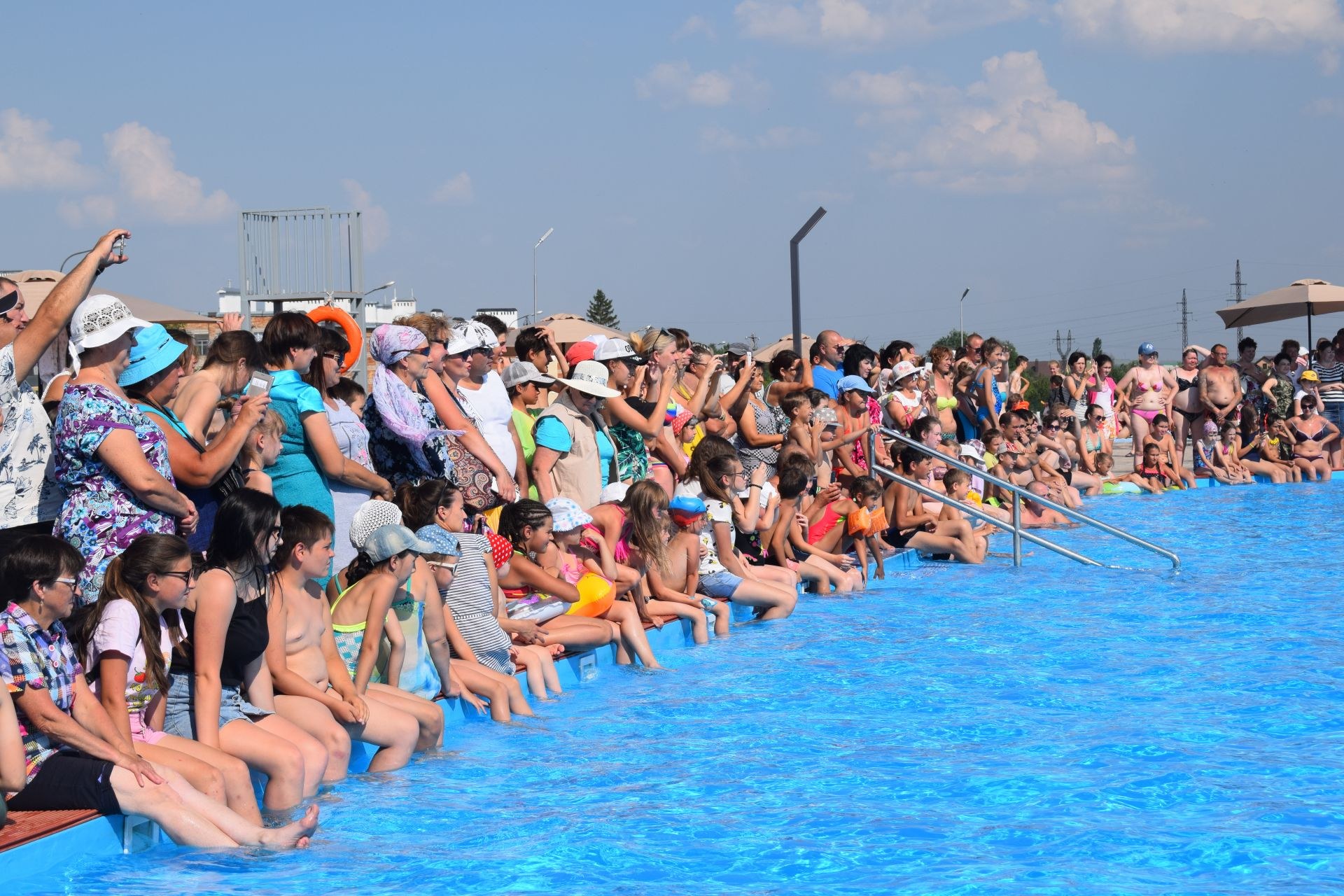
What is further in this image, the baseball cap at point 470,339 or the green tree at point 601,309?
the green tree at point 601,309

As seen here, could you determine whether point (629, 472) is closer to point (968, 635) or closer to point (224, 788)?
point (968, 635)

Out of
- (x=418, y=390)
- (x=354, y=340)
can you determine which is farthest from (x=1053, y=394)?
(x=418, y=390)

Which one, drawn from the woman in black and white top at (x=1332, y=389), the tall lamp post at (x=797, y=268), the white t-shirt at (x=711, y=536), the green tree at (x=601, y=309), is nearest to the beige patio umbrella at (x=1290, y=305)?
the woman in black and white top at (x=1332, y=389)

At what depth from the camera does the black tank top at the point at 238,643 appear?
16.6 feet

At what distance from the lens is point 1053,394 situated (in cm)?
1980

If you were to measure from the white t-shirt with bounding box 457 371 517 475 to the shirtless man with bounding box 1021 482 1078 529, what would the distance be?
26.6 feet

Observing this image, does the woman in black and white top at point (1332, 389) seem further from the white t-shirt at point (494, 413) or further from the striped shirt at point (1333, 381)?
the white t-shirt at point (494, 413)

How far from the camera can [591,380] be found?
9.02 metres

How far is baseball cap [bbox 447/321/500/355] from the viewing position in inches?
318

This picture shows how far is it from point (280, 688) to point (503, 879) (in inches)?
52.1

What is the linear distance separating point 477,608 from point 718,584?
3.07 m

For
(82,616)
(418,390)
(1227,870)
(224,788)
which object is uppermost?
(418,390)

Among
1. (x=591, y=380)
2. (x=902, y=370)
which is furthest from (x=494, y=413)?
(x=902, y=370)

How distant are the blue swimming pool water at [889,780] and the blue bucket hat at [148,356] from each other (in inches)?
72.0
